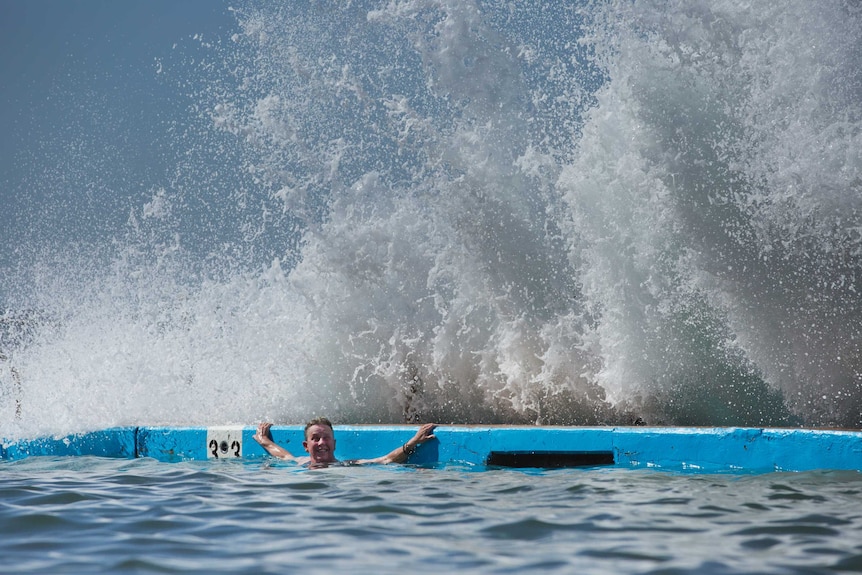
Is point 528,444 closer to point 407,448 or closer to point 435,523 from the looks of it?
point 407,448

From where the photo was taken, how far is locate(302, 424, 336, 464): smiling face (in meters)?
5.41

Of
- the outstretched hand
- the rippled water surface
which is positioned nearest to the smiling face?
the outstretched hand

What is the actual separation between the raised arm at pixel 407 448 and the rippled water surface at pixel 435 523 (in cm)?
68

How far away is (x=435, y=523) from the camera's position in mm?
3279

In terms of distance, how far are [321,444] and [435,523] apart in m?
2.25

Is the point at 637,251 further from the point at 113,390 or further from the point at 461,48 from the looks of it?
the point at 113,390

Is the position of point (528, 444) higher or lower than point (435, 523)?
higher

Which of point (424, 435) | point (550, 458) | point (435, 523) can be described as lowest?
point (435, 523)

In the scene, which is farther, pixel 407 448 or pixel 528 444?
pixel 407 448

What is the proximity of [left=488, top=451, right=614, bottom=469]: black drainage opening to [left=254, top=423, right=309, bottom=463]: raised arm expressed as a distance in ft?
4.41

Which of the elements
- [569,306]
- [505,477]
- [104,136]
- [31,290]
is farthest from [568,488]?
[104,136]

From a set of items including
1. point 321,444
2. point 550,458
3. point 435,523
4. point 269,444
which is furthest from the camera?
point 269,444

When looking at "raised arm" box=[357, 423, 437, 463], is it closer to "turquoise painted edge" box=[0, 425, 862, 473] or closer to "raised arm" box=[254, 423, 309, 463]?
"turquoise painted edge" box=[0, 425, 862, 473]

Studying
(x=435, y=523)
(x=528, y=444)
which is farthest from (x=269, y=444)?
(x=435, y=523)
